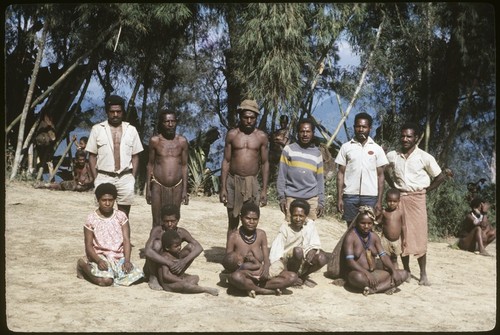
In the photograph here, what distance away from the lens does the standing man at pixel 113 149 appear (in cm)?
602

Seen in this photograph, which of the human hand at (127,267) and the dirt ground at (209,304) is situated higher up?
the human hand at (127,267)

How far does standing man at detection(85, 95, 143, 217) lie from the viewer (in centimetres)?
602

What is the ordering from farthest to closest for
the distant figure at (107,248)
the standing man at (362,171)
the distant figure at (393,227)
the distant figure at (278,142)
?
the distant figure at (278,142), the distant figure at (393,227), the standing man at (362,171), the distant figure at (107,248)

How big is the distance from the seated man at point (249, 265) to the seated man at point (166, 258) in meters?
0.33

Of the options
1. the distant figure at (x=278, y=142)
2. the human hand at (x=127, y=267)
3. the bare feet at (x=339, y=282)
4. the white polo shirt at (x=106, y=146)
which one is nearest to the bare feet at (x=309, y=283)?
the bare feet at (x=339, y=282)

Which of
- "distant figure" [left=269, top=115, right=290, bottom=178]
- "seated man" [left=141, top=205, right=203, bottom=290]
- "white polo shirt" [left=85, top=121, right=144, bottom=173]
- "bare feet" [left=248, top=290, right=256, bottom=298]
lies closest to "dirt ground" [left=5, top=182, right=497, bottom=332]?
"bare feet" [left=248, top=290, right=256, bottom=298]

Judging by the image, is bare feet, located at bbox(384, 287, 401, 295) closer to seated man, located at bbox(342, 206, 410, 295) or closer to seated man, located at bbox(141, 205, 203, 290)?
seated man, located at bbox(342, 206, 410, 295)

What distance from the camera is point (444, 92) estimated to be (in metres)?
14.1

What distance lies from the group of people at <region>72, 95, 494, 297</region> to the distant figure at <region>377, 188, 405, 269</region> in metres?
0.01

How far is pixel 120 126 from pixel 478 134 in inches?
549

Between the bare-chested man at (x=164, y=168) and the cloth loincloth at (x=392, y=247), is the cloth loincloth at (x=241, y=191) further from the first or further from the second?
the cloth loincloth at (x=392, y=247)

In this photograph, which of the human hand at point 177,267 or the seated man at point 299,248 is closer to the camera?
the human hand at point 177,267

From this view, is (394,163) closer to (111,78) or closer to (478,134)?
(111,78)

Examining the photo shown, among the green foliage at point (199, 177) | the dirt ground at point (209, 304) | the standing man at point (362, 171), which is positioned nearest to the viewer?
the dirt ground at point (209, 304)
